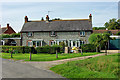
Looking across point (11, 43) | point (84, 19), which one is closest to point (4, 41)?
point (11, 43)

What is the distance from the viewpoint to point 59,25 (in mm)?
37625

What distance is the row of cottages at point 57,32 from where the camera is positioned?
35.2 metres

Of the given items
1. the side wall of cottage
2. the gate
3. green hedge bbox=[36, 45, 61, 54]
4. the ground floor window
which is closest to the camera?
green hedge bbox=[36, 45, 61, 54]

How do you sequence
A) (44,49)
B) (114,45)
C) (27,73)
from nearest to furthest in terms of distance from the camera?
(27,73), (44,49), (114,45)

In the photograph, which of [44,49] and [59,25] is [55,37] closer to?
[59,25]

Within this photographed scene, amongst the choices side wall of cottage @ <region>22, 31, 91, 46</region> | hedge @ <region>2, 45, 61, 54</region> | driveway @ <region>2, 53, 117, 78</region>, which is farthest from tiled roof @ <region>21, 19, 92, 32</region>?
driveway @ <region>2, 53, 117, 78</region>

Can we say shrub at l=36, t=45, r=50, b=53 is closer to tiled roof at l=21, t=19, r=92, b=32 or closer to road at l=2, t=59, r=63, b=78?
tiled roof at l=21, t=19, r=92, b=32

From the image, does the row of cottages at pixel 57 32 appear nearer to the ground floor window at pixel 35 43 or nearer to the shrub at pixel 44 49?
the ground floor window at pixel 35 43

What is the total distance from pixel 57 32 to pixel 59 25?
2.23 meters

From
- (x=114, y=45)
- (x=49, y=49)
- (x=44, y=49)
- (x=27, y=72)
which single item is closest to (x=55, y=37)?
(x=44, y=49)

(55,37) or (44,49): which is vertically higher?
(55,37)

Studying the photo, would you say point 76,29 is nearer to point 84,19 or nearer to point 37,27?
point 84,19

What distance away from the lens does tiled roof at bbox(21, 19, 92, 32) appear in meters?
35.8

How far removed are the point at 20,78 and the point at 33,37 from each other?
2802cm
